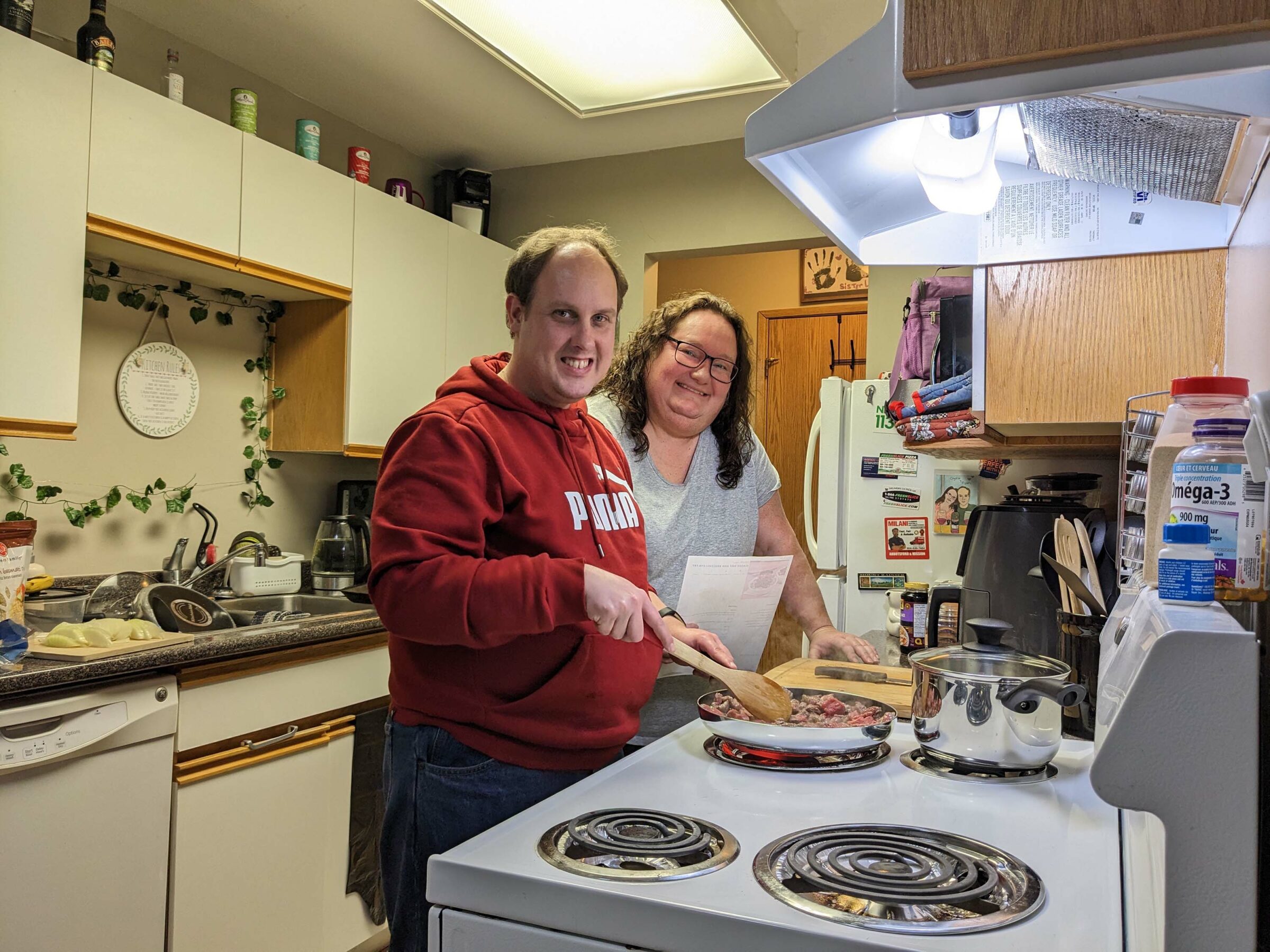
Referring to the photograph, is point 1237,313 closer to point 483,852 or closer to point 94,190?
point 483,852

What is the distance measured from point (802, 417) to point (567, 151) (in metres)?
1.91

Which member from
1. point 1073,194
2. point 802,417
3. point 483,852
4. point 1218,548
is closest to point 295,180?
point 1073,194

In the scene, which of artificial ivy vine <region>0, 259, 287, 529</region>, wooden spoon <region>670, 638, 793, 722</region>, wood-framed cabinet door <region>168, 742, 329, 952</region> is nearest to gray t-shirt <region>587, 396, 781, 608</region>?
wooden spoon <region>670, 638, 793, 722</region>

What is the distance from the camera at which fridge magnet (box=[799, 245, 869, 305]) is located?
16.3ft

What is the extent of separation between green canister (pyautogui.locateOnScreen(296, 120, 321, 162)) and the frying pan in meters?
2.50

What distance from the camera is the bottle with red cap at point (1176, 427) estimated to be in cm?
85

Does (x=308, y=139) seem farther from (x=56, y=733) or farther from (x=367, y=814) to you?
(x=367, y=814)

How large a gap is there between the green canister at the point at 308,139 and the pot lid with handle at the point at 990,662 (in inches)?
102

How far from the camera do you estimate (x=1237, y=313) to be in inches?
47.0

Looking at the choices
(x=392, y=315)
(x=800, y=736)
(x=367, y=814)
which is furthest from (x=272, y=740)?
(x=800, y=736)

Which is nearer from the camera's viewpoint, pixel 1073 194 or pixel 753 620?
pixel 1073 194

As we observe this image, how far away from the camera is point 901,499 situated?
296cm

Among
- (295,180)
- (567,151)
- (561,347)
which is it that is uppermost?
(567,151)

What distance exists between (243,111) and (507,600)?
2.26m
